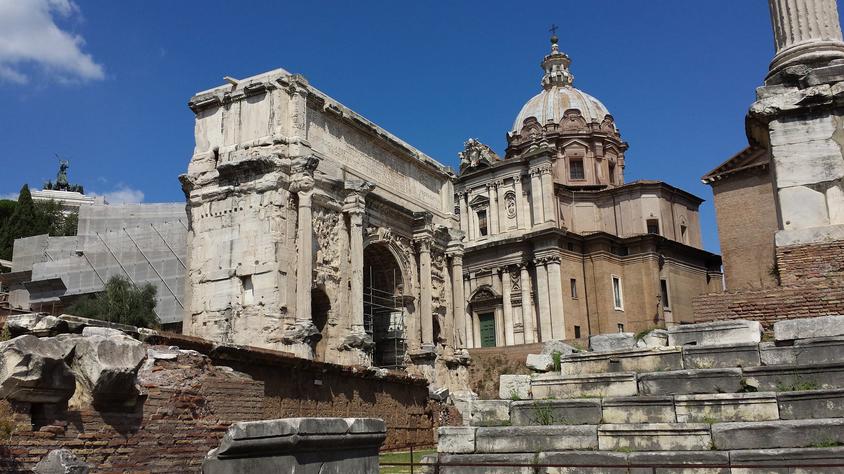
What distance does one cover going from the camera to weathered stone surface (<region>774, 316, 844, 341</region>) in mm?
10188

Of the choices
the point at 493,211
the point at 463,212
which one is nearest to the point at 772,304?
the point at 493,211

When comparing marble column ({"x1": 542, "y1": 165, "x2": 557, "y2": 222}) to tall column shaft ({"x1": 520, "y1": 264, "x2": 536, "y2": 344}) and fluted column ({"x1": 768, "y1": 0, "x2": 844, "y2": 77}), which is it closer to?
tall column shaft ({"x1": 520, "y1": 264, "x2": 536, "y2": 344})

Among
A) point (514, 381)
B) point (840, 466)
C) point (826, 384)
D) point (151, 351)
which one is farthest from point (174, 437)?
point (826, 384)

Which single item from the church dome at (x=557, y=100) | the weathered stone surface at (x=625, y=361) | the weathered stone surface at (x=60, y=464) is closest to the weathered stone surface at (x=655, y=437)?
the weathered stone surface at (x=625, y=361)

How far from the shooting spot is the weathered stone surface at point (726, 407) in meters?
9.51

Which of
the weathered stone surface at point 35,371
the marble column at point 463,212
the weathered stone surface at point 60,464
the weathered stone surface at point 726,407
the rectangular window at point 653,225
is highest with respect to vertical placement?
the marble column at point 463,212

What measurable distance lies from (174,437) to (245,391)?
195 cm

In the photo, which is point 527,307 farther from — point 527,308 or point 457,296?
point 457,296

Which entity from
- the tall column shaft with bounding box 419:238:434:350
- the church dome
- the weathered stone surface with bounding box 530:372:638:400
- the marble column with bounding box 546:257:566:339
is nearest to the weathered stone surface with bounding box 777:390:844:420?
the weathered stone surface with bounding box 530:372:638:400

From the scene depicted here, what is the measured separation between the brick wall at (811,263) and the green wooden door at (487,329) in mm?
35662

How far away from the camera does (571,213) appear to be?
50.6 m

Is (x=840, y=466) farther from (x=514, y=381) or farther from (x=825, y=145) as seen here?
(x=825, y=145)

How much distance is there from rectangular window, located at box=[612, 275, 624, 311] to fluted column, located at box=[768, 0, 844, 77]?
34974mm

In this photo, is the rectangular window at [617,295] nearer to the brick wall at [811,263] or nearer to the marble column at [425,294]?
the marble column at [425,294]
